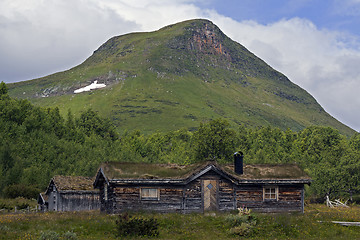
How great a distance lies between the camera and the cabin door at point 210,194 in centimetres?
4016

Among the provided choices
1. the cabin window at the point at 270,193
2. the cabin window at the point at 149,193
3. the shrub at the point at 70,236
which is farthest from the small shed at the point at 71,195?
the shrub at the point at 70,236

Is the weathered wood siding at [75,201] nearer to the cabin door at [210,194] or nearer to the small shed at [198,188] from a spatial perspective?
the small shed at [198,188]

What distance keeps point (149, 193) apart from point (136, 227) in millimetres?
8361

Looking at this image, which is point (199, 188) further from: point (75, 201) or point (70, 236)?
point (75, 201)

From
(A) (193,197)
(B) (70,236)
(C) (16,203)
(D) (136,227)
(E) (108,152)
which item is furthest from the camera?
(E) (108,152)

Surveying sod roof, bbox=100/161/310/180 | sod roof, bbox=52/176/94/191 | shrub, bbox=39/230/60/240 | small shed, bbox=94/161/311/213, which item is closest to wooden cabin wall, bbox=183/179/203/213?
small shed, bbox=94/161/311/213

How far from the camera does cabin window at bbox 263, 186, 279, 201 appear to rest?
41.2 m

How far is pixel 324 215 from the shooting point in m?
38.7

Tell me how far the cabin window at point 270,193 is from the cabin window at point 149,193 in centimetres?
971

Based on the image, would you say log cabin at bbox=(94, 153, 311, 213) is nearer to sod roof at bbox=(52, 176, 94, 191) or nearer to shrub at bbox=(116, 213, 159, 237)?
shrub at bbox=(116, 213, 159, 237)

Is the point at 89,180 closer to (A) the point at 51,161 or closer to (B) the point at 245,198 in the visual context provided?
(B) the point at 245,198

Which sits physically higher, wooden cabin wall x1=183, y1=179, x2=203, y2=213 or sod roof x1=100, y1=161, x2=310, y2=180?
sod roof x1=100, y1=161, x2=310, y2=180

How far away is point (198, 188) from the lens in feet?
131

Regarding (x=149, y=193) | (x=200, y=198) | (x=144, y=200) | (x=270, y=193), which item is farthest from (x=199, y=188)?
(x=270, y=193)
